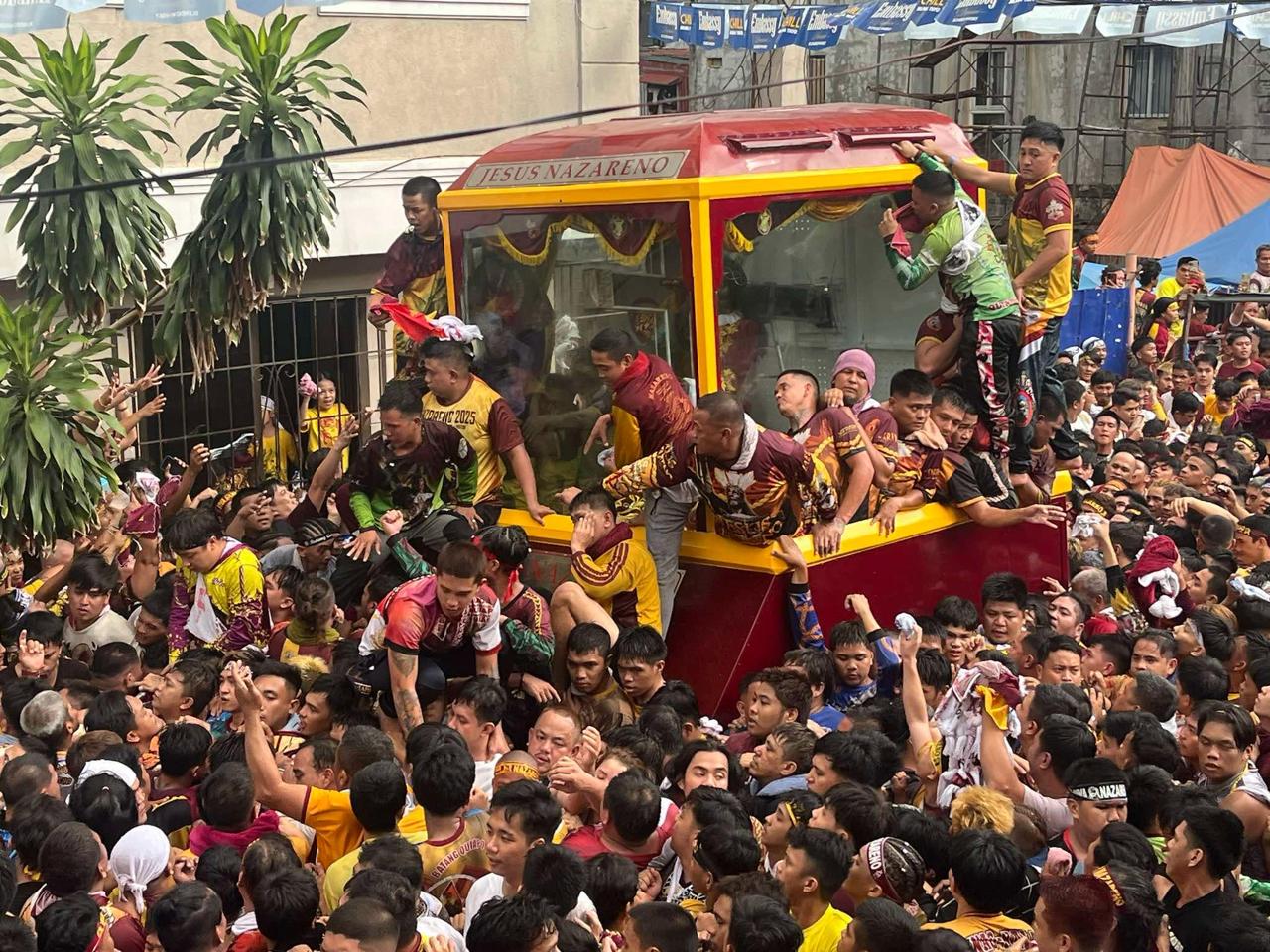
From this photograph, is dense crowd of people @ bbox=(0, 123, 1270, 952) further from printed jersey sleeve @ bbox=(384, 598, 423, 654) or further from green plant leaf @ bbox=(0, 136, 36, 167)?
green plant leaf @ bbox=(0, 136, 36, 167)

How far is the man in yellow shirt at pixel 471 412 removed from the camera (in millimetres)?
8266

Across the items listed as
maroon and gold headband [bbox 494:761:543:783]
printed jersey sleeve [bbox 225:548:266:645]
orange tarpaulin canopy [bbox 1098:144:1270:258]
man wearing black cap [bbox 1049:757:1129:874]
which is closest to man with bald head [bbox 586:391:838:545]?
printed jersey sleeve [bbox 225:548:266:645]

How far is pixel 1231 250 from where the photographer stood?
20.1 m

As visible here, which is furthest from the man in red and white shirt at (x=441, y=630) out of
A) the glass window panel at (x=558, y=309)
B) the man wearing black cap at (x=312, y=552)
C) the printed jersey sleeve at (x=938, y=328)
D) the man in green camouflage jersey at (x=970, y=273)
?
the printed jersey sleeve at (x=938, y=328)

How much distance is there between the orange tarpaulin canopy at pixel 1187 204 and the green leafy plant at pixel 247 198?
1301cm

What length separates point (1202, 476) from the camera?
10570 mm

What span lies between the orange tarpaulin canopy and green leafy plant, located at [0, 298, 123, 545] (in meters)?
15.0

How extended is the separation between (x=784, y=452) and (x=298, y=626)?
7.70ft

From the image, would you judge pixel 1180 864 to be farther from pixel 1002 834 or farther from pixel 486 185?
pixel 486 185

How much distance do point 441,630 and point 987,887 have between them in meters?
2.78

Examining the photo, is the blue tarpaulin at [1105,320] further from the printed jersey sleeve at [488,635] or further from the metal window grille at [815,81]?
the printed jersey sleeve at [488,635]

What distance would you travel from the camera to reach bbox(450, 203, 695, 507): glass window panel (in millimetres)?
8398

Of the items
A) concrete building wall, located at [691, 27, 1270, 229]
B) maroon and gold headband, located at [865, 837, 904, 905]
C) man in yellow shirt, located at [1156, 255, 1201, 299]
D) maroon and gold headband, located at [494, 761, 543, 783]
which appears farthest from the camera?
concrete building wall, located at [691, 27, 1270, 229]

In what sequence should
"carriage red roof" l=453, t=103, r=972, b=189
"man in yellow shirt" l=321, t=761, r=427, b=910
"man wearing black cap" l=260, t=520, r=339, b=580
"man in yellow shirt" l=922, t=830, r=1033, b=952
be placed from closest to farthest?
"man in yellow shirt" l=922, t=830, r=1033, b=952, "man in yellow shirt" l=321, t=761, r=427, b=910, "carriage red roof" l=453, t=103, r=972, b=189, "man wearing black cap" l=260, t=520, r=339, b=580
